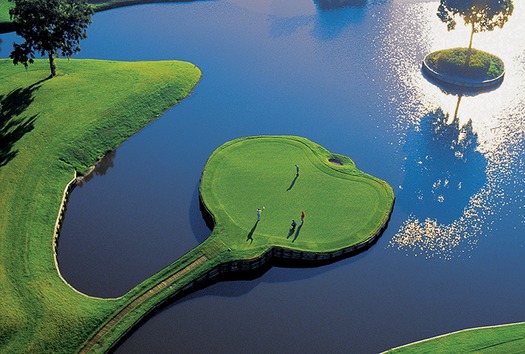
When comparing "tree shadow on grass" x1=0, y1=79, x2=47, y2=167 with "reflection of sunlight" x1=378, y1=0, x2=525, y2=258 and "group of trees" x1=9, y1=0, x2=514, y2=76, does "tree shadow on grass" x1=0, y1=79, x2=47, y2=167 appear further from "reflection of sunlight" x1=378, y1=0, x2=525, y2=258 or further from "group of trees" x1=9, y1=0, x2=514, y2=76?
"reflection of sunlight" x1=378, y1=0, x2=525, y2=258

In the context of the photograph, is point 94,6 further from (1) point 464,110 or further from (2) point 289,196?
(1) point 464,110

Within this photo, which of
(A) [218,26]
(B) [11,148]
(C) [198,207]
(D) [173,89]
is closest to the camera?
(C) [198,207]

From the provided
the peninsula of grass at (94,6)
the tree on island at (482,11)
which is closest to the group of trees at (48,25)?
the peninsula of grass at (94,6)

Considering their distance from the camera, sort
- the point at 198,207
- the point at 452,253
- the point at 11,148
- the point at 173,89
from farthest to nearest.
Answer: the point at 173,89
the point at 11,148
the point at 198,207
the point at 452,253

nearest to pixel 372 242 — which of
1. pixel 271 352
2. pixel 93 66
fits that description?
pixel 271 352

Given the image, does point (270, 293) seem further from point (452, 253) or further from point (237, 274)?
point (452, 253)

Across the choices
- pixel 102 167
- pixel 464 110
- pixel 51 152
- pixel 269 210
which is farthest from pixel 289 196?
pixel 464 110

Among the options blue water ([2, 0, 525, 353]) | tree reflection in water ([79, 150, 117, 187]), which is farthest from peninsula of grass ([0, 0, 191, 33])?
tree reflection in water ([79, 150, 117, 187])
